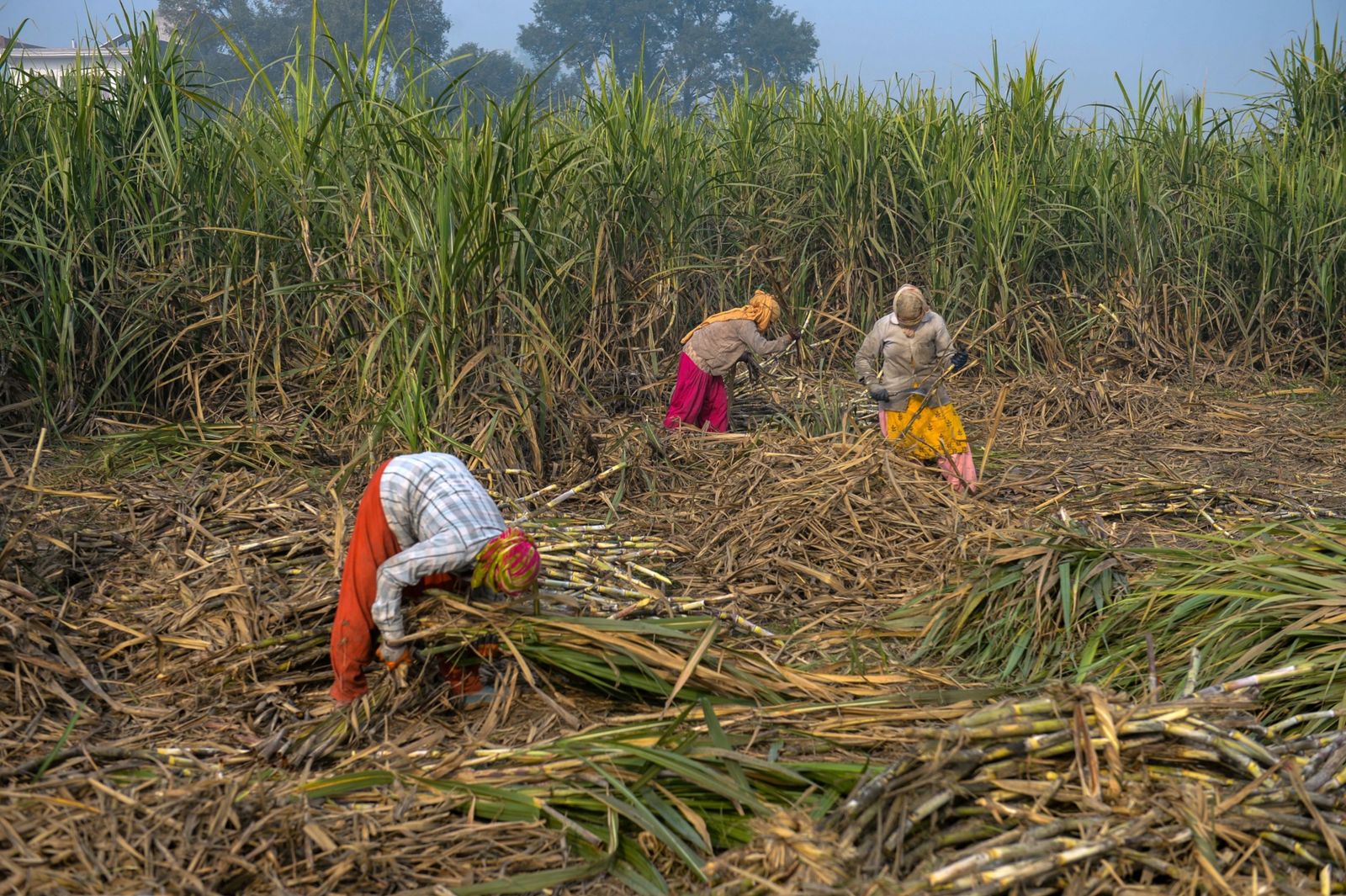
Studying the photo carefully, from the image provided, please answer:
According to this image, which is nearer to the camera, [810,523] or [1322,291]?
[810,523]

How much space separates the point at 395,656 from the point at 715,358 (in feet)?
10.4

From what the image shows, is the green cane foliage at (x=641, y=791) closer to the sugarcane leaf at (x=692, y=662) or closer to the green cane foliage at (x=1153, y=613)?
the sugarcane leaf at (x=692, y=662)

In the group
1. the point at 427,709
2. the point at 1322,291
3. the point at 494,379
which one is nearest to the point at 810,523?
the point at 494,379

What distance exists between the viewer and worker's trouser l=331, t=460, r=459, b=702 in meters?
3.09

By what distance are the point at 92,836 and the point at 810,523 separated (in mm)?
2720

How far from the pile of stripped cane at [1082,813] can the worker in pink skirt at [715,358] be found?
3589mm

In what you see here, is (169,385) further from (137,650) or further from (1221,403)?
(1221,403)

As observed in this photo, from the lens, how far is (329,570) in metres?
3.75

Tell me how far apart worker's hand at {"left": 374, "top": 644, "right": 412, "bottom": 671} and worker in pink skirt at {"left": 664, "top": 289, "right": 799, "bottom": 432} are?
2.93 meters

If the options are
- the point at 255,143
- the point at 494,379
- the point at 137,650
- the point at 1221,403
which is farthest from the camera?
the point at 1221,403

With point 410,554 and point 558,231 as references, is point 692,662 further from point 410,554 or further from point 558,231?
point 558,231

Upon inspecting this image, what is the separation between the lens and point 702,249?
7.29 m

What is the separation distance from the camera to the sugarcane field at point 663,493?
7.83 feet


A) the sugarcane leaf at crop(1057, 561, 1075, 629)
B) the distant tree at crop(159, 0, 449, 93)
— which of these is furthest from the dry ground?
the distant tree at crop(159, 0, 449, 93)
